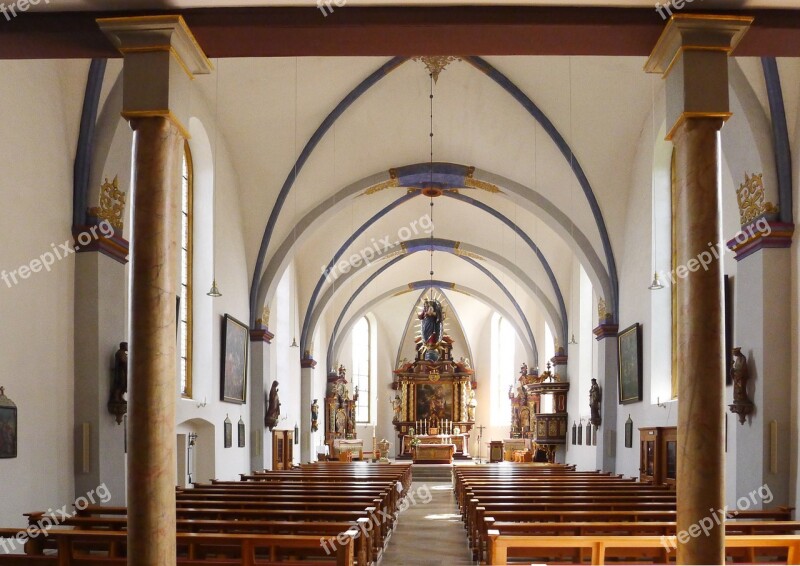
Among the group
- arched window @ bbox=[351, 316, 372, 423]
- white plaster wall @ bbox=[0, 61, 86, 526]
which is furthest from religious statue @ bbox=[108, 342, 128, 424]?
arched window @ bbox=[351, 316, 372, 423]

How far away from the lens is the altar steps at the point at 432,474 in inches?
1066

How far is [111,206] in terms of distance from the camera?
1134 cm

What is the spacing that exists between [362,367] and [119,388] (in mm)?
27386

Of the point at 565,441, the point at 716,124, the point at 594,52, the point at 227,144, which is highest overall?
the point at 227,144

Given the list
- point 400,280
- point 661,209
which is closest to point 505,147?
point 661,209

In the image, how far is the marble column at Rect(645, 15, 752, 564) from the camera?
592 centimetres

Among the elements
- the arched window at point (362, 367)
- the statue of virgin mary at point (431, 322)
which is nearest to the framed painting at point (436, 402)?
the arched window at point (362, 367)

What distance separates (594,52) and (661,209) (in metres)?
8.54

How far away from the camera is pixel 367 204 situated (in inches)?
880

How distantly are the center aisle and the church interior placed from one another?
0.25 meters

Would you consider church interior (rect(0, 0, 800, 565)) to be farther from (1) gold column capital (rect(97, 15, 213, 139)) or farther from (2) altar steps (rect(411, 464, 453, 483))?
(2) altar steps (rect(411, 464, 453, 483))

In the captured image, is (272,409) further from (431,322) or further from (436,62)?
(431,322)

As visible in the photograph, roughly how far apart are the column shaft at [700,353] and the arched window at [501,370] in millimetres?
31170

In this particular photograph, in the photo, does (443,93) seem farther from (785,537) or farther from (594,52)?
(785,537)
